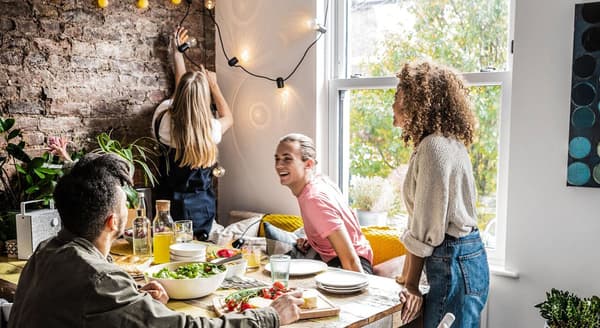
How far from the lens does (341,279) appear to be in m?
2.18

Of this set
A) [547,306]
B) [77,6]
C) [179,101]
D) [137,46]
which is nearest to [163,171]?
[179,101]

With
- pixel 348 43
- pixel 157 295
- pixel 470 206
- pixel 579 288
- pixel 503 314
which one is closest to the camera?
pixel 157 295

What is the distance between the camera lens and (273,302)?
5.93 feet

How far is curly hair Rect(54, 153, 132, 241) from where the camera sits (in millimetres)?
1525

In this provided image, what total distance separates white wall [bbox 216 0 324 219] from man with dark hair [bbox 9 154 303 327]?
222cm

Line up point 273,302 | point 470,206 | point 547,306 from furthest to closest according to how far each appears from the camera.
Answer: point 547,306
point 470,206
point 273,302

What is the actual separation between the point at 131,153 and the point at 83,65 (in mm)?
623

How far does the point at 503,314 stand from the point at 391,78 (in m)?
1.41

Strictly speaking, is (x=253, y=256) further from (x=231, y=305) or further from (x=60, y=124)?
(x=60, y=124)

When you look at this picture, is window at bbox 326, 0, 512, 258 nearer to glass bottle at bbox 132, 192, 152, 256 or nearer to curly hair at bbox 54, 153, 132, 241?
glass bottle at bbox 132, 192, 152, 256

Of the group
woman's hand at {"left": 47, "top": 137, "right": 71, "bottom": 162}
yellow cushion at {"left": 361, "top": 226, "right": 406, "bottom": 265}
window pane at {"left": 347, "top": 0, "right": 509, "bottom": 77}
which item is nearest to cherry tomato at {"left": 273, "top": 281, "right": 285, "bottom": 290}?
yellow cushion at {"left": 361, "top": 226, "right": 406, "bottom": 265}

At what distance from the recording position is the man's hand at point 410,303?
206cm

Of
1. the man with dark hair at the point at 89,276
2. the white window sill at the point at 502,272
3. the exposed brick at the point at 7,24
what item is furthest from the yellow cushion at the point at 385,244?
the exposed brick at the point at 7,24

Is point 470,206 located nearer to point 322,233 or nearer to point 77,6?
point 322,233
